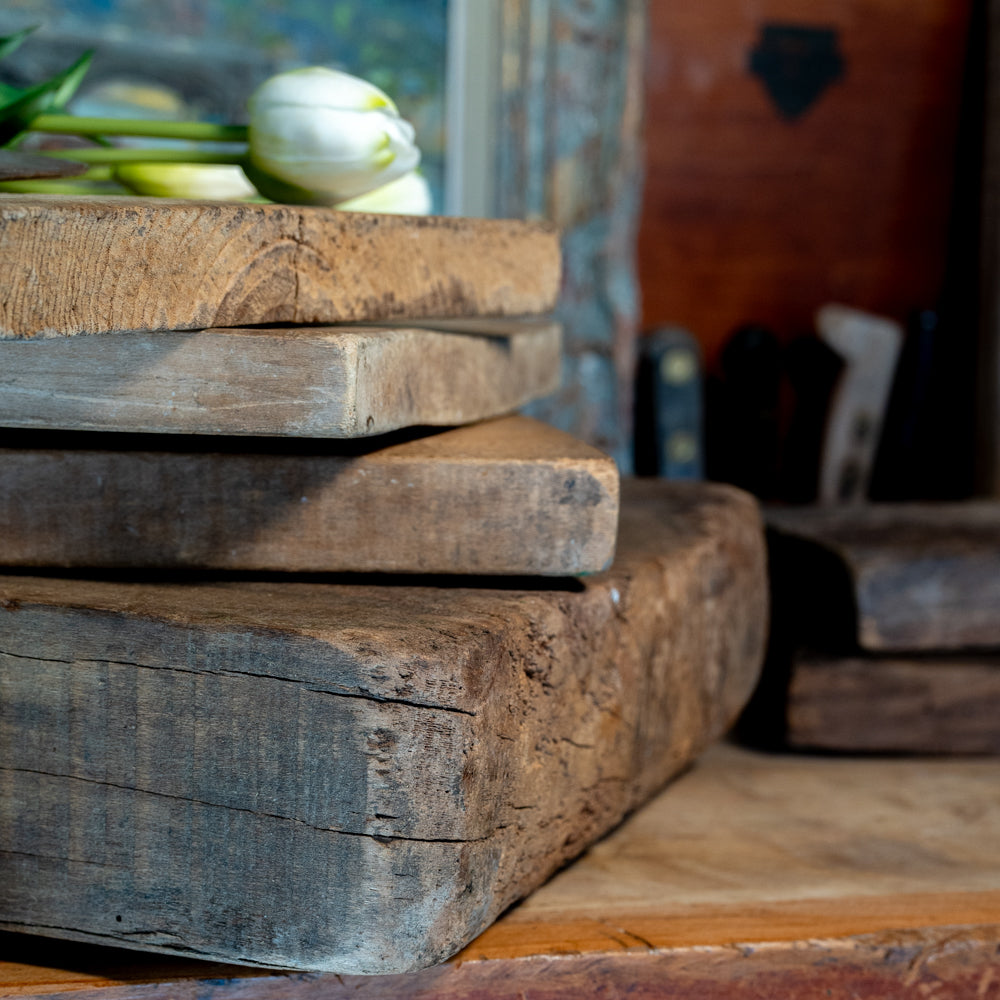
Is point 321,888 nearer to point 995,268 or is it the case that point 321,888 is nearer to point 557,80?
point 557,80

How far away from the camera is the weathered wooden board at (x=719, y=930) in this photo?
1.98 feet

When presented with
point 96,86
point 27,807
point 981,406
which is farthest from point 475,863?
point 981,406

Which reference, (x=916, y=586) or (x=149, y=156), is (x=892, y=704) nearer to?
(x=916, y=586)

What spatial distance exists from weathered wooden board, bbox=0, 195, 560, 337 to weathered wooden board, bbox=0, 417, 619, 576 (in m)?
0.09

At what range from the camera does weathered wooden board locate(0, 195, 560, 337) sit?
0.53 m

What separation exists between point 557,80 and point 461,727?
164 cm

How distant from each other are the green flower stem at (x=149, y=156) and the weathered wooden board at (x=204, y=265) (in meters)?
0.16

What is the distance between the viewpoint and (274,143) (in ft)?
2.42

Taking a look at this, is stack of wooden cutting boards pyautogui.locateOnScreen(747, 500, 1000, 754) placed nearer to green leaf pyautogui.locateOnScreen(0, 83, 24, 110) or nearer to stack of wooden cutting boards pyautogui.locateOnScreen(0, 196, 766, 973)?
stack of wooden cutting boards pyautogui.locateOnScreen(0, 196, 766, 973)

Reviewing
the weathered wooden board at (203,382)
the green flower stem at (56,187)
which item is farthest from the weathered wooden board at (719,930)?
the green flower stem at (56,187)

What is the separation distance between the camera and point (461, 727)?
1.86 feet

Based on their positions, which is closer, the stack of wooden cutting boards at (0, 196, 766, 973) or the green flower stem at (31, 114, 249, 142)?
the stack of wooden cutting boards at (0, 196, 766, 973)

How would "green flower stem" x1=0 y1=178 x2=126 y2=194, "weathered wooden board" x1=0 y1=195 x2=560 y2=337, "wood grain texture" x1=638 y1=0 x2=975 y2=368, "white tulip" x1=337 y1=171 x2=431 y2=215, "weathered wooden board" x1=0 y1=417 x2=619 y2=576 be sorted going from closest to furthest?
"weathered wooden board" x1=0 y1=195 x2=560 y2=337, "weathered wooden board" x1=0 y1=417 x2=619 y2=576, "green flower stem" x1=0 y1=178 x2=126 y2=194, "white tulip" x1=337 y1=171 x2=431 y2=215, "wood grain texture" x1=638 y1=0 x2=975 y2=368

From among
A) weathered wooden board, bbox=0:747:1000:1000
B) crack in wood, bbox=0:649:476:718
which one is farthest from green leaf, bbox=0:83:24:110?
weathered wooden board, bbox=0:747:1000:1000
